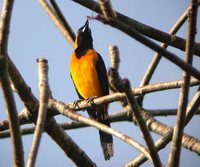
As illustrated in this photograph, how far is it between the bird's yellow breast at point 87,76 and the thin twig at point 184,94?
3.71 metres

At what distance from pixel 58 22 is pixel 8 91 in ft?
5.73

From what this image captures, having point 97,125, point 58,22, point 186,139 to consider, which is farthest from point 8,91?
point 58,22

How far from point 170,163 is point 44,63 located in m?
0.67

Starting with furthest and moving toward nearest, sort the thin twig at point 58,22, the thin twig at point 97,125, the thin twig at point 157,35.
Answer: the thin twig at point 58,22
the thin twig at point 157,35
the thin twig at point 97,125

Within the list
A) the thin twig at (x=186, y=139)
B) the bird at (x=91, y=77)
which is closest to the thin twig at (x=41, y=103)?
the thin twig at (x=186, y=139)

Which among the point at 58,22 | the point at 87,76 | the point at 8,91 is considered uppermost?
the point at 87,76

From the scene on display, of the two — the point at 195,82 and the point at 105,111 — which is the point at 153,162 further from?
the point at 105,111

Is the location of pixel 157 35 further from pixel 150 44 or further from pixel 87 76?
pixel 87 76

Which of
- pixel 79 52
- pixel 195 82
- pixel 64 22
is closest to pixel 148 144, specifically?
pixel 195 82

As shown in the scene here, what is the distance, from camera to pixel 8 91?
2.54m

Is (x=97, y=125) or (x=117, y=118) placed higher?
(x=117, y=118)

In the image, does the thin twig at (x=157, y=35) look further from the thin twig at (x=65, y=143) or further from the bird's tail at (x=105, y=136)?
the bird's tail at (x=105, y=136)

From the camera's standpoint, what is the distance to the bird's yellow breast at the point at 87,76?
582 cm

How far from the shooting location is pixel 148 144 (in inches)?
83.7
